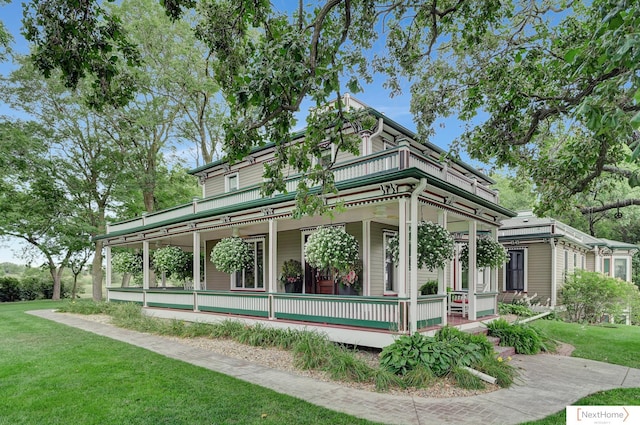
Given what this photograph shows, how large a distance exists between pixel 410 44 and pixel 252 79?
5.23 metres

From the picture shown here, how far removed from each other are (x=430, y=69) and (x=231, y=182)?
9588mm

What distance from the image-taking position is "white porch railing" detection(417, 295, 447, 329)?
325 inches

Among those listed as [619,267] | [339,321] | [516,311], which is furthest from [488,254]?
[619,267]

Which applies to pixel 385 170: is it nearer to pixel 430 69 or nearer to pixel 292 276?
pixel 430 69

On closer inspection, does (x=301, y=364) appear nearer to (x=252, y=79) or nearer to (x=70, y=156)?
(x=252, y=79)

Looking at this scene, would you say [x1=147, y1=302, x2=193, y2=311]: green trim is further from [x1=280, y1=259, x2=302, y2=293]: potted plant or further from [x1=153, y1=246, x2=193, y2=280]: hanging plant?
[x1=280, y1=259, x2=302, y2=293]: potted plant

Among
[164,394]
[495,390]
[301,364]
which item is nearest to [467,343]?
[495,390]

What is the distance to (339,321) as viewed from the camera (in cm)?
903

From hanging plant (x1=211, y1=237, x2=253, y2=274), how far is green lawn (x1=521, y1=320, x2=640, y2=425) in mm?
8858

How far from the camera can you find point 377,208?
982 centimetres

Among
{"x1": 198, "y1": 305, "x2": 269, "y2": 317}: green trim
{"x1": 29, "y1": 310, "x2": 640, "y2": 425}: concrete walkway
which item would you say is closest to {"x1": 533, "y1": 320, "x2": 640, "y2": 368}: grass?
{"x1": 29, "y1": 310, "x2": 640, "y2": 425}: concrete walkway

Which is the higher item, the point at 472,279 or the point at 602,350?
the point at 472,279

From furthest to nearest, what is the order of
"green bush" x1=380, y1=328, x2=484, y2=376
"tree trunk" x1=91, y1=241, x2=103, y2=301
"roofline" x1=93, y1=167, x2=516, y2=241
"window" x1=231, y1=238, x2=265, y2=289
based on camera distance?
"tree trunk" x1=91, y1=241, x2=103, y2=301, "window" x1=231, y1=238, x2=265, y2=289, "roofline" x1=93, y1=167, x2=516, y2=241, "green bush" x1=380, y1=328, x2=484, y2=376
